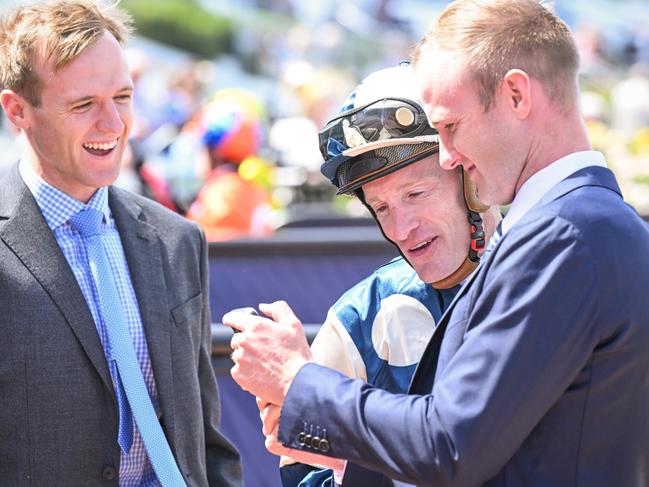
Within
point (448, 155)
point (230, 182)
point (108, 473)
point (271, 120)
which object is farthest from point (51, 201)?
point (271, 120)

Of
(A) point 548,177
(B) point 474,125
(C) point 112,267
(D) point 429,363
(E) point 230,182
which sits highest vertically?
(B) point 474,125

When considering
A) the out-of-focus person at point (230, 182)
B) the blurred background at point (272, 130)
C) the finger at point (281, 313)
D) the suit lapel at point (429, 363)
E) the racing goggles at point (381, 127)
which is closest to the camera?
the suit lapel at point (429, 363)

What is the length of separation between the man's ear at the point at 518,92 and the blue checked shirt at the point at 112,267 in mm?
1375

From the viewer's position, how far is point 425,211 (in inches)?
111

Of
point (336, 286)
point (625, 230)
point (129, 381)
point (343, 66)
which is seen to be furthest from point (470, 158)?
point (343, 66)

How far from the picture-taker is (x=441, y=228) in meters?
2.83

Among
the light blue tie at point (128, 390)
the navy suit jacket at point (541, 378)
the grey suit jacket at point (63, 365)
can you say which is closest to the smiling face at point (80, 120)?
the grey suit jacket at point (63, 365)

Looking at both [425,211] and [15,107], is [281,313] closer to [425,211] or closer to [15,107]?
[425,211]

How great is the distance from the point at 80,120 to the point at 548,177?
1457 mm

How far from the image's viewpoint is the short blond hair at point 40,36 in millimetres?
2951

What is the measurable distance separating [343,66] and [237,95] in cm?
1236

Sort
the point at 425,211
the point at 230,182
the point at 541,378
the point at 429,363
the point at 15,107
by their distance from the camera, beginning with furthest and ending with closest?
the point at 230,182
the point at 15,107
the point at 425,211
the point at 429,363
the point at 541,378

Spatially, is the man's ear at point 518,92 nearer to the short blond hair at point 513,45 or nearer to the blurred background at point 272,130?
the short blond hair at point 513,45

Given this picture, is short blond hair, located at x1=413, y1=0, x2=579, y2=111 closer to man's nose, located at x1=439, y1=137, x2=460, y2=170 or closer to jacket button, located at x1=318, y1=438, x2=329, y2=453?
man's nose, located at x1=439, y1=137, x2=460, y2=170
